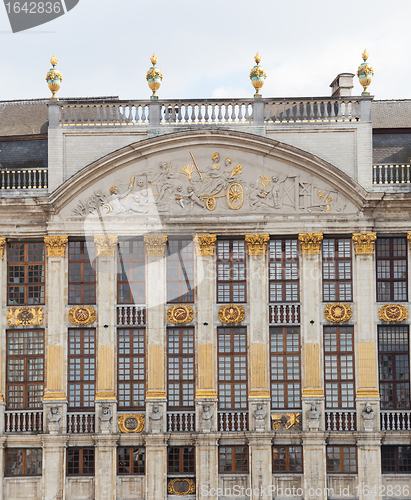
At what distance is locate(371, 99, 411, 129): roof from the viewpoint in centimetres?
3544

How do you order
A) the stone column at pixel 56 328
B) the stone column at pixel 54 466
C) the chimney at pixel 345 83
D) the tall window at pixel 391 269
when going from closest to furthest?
the stone column at pixel 54 466 → the stone column at pixel 56 328 → the tall window at pixel 391 269 → the chimney at pixel 345 83

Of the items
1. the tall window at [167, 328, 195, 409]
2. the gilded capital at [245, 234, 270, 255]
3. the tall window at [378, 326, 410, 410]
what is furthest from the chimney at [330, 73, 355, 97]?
the tall window at [167, 328, 195, 409]

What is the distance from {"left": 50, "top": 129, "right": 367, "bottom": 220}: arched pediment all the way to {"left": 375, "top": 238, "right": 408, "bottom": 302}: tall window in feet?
5.95

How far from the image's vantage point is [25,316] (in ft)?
103

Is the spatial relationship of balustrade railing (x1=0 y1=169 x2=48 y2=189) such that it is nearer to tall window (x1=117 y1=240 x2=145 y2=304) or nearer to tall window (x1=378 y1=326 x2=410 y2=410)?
tall window (x1=117 y1=240 x2=145 y2=304)

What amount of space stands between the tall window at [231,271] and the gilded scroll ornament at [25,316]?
651 centimetres

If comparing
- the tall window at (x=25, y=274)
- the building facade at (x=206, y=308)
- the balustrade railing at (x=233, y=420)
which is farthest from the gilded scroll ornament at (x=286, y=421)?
the tall window at (x=25, y=274)

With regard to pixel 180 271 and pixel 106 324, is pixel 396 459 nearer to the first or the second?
pixel 180 271

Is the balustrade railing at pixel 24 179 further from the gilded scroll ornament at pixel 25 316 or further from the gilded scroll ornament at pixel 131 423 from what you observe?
the gilded scroll ornament at pixel 131 423

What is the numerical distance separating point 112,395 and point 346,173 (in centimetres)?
1155

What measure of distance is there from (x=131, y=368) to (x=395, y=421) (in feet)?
31.4

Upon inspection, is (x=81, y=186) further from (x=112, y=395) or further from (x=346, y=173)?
(x=346, y=173)

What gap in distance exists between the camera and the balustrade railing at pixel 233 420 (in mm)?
30609

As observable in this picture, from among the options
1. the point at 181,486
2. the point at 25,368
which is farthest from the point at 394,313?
the point at 25,368
